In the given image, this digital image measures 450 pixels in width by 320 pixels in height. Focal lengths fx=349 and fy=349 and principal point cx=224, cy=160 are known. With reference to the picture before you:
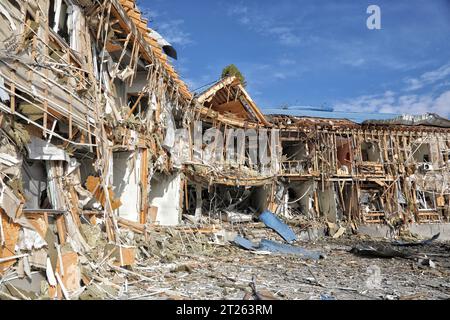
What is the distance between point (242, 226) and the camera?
61.5ft

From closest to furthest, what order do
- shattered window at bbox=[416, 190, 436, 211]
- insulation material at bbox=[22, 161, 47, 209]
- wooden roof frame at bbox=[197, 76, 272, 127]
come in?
insulation material at bbox=[22, 161, 47, 209], wooden roof frame at bbox=[197, 76, 272, 127], shattered window at bbox=[416, 190, 436, 211]

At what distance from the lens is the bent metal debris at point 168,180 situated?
6.07 meters

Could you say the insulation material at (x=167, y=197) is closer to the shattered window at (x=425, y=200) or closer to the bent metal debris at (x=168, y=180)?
the bent metal debris at (x=168, y=180)

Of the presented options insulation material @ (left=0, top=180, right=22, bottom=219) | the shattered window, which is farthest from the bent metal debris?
the shattered window

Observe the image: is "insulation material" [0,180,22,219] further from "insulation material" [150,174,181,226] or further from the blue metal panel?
the blue metal panel

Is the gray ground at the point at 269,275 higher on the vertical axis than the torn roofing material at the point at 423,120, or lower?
lower

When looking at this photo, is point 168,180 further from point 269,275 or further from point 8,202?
point 8,202

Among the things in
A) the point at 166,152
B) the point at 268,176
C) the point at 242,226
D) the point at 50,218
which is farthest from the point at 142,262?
the point at 268,176

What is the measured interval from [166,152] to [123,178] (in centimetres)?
291

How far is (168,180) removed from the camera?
1591 centimetres

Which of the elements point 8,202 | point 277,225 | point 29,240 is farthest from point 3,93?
point 277,225

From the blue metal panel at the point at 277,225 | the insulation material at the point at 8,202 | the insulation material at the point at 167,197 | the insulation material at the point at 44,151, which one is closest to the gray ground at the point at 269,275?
the insulation material at the point at 8,202

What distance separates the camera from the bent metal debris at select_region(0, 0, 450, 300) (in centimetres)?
607
